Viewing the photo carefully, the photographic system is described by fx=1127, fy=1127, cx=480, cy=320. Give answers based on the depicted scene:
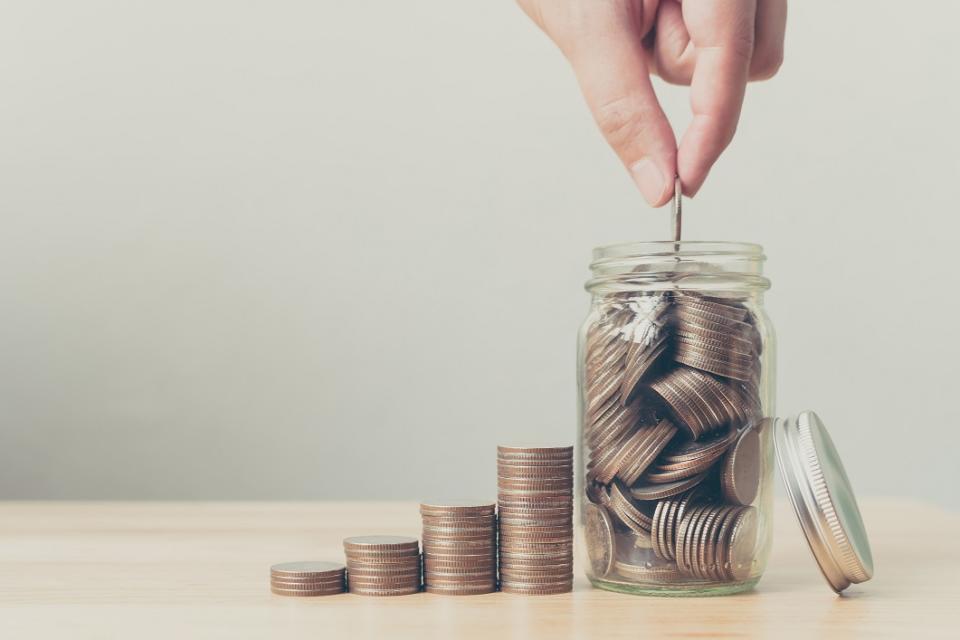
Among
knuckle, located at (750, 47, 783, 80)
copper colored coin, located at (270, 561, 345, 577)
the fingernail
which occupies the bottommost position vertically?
copper colored coin, located at (270, 561, 345, 577)

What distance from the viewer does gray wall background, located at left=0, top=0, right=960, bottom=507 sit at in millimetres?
3043

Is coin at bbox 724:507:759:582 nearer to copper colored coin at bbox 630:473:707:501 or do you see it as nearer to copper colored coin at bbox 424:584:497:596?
copper colored coin at bbox 630:473:707:501

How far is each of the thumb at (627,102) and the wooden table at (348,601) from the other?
1.59 ft

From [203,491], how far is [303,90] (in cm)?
113

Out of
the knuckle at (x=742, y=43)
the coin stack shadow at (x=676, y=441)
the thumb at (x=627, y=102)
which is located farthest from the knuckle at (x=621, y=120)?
the coin stack shadow at (x=676, y=441)

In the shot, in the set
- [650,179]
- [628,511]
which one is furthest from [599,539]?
[650,179]

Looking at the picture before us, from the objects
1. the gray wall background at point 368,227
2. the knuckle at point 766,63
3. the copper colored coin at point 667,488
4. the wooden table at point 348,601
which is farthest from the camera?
the gray wall background at point 368,227

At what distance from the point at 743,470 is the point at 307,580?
47 centimetres

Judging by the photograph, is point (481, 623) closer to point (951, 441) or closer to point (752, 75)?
point (752, 75)

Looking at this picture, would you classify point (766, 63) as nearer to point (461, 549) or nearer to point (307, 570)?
point (461, 549)

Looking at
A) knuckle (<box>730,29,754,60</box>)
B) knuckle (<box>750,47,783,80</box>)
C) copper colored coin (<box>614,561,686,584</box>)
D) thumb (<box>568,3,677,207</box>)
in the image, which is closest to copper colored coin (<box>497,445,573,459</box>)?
copper colored coin (<box>614,561,686,584</box>)

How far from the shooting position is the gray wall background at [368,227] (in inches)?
120

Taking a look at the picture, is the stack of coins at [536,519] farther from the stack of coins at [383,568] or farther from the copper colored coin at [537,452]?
the stack of coins at [383,568]

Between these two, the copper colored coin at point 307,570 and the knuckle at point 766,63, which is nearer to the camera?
the copper colored coin at point 307,570
